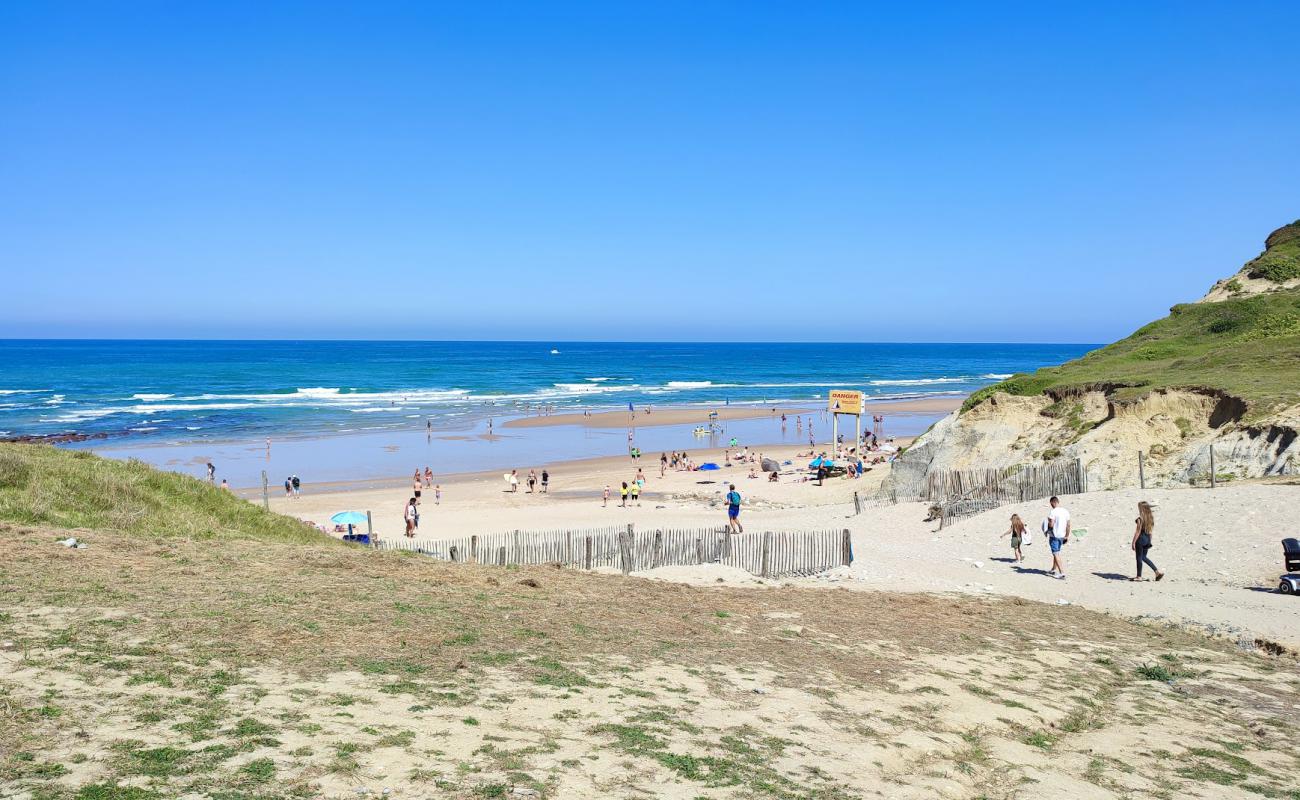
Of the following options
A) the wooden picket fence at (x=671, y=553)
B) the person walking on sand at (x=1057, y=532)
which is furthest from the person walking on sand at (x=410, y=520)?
the person walking on sand at (x=1057, y=532)

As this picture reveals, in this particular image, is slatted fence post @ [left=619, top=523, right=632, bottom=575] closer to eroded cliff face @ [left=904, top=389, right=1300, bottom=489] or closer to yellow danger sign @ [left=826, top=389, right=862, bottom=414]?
eroded cliff face @ [left=904, top=389, right=1300, bottom=489]

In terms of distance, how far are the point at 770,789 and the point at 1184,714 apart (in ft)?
19.0

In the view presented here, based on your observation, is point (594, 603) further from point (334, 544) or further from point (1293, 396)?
point (1293, 396)

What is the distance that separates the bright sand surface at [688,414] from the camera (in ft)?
225

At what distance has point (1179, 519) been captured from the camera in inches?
778

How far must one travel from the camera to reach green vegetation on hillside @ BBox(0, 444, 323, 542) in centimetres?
1593

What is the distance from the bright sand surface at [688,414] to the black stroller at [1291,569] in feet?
152

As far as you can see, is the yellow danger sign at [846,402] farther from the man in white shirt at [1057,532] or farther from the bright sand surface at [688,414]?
the man in white shirt at [1057,532]

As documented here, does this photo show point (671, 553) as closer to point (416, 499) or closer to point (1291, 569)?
point (1291, 569)

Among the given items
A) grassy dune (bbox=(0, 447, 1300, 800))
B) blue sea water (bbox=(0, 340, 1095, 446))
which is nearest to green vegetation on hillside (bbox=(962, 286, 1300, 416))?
grassy dune (bbox=(0, 447, 1300, 800))

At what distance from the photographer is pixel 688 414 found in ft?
249

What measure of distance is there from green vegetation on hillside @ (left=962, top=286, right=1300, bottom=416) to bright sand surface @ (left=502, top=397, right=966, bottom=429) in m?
24.9

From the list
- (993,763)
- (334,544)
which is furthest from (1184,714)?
(334,544)

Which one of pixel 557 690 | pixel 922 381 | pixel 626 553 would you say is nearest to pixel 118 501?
pixel 626 553
